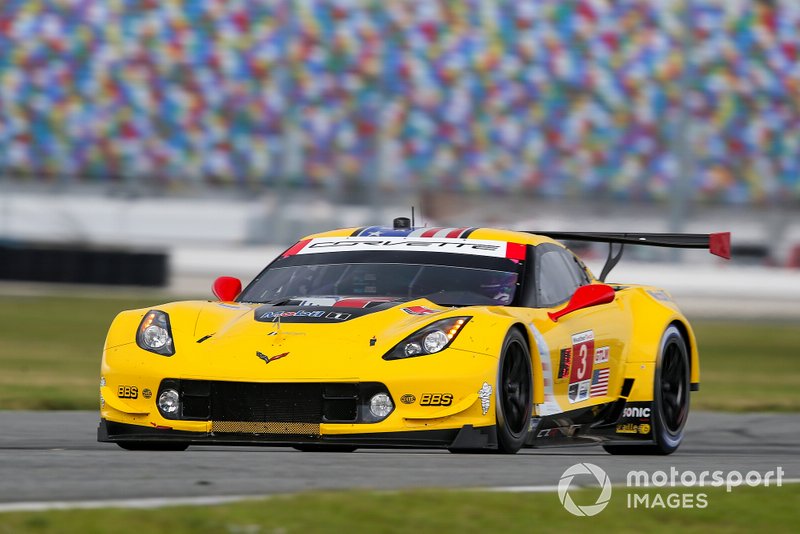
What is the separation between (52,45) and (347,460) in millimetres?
35865

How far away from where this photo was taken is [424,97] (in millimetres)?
37906

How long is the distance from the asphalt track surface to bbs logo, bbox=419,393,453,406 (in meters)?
0.22

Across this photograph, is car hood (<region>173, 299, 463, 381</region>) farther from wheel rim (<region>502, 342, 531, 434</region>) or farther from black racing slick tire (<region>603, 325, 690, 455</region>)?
black racing slick tire (<region>603, 325, 690, 455</region>)

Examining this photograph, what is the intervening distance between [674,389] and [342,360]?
2.78 metres

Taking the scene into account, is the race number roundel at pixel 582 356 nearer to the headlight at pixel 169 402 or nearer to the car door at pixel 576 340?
the car door at pixel 576 340

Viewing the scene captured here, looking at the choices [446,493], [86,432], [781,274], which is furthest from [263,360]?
[781,274]

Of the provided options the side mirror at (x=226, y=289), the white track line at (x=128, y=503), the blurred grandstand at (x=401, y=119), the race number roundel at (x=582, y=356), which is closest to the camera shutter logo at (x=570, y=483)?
the white track line at (x=128, y=503)

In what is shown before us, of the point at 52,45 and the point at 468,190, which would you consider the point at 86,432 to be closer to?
the point at 468,190

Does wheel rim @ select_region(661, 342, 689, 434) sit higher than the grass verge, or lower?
lower

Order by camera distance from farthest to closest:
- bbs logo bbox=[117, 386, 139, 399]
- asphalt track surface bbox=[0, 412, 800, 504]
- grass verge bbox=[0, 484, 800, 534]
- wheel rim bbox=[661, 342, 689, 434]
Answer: wheel rim bbox=[661, 342, 689, 434] → bbs logo bbox=[117, 386, 139, 399] → asphalt track surface bbox=[0, 412, 800, 504] → grass verge bbox=[0, 484, 800, 534]

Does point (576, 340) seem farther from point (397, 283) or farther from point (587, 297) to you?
point (397, 283)

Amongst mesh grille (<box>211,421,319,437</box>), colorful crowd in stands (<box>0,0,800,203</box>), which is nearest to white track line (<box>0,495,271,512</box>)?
mesh grille (<box>211,421,319,437</box>)

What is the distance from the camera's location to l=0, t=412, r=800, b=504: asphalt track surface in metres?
4.73

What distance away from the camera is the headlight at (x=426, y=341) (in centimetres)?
625
